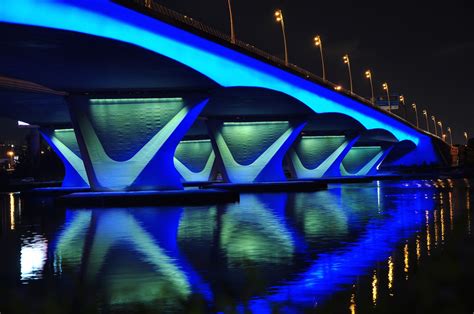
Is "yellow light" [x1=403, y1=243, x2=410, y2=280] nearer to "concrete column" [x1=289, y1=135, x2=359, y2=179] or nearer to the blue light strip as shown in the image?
the blue light strip

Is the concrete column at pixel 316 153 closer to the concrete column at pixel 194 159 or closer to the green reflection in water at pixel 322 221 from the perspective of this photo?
the concrete column at pixel 194 159

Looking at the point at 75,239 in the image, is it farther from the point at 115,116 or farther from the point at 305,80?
the point at 305,80

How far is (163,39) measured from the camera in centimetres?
2738

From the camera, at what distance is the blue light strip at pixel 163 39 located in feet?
68.0

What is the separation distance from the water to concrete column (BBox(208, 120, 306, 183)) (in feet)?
82.9

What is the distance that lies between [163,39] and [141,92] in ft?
18.2

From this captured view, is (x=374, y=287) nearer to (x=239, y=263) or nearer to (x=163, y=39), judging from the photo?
(x=239, y=263)

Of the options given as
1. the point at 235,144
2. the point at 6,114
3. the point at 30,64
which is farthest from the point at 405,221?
the point at 6,114

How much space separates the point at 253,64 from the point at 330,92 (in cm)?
1462

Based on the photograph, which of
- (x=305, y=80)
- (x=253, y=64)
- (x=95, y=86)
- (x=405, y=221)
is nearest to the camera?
(x=405, y=221)

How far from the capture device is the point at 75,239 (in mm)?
15805

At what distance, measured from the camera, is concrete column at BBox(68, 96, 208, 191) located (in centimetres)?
3241

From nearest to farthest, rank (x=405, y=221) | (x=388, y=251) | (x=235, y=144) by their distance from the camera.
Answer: (x=388, y=251) → (x=405, y=221) → (x=235, y=144)

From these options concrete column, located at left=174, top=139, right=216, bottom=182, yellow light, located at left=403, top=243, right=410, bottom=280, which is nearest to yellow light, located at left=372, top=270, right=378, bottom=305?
yellow light, located at left=403, top=243, right=410, bottom=280
